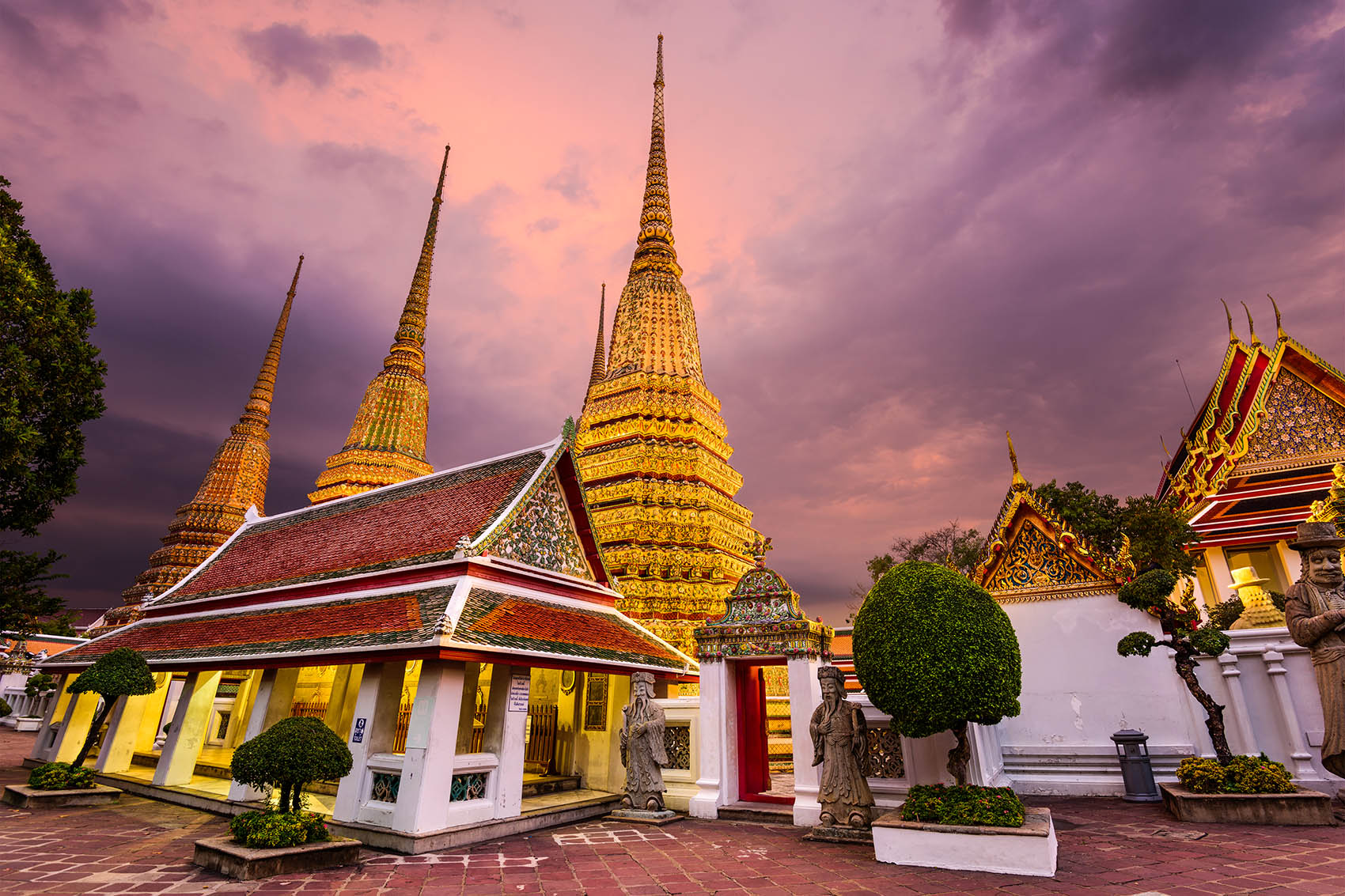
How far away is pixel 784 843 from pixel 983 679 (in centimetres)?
299

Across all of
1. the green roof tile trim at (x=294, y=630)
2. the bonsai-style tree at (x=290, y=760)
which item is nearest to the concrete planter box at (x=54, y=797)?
the green roof tile trim at (x=294, y=630)

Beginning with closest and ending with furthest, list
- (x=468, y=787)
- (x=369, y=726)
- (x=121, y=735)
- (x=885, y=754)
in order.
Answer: (x=468, y=787), (x=369, y=726), (x=885, y=754), (x=121, y=735)

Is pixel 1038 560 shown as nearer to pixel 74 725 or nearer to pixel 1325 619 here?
pixel 1325 619

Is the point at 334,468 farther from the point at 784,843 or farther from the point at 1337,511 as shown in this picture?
the point at 1337,511

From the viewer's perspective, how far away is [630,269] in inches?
1024

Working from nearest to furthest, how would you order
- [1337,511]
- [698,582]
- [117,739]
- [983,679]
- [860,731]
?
1. [983,679]
2. [860,731]
3. [1337,511]
4. [117,739]
5. [698,582]

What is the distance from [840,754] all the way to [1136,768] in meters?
5.08

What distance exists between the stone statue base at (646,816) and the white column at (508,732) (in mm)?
1406

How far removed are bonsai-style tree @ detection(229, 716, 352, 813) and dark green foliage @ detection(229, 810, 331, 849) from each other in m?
0.21

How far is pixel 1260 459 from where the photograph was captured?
1289 cm

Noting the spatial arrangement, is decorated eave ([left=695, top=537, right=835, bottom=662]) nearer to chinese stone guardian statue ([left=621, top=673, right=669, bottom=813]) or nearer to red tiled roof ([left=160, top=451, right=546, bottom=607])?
chinese stone guardian statue ([left=621, top=673, right=669, bottom=813])

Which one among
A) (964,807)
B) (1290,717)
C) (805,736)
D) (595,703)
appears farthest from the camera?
(595,703)

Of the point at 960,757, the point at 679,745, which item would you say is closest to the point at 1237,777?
the point at 960,757

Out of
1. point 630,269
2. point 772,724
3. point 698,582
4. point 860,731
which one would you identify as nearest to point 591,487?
point 698,582
